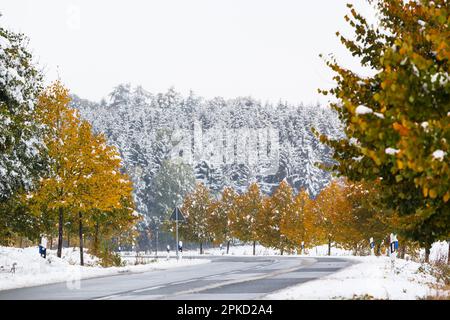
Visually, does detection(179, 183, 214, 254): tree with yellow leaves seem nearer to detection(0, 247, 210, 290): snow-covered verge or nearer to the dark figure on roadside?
detection(0, 247, 210, 290): snow-covered verge

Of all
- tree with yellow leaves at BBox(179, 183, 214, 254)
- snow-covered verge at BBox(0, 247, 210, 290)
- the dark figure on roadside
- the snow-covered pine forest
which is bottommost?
snow-covered verge at BBox(0, 247, 210, 290)

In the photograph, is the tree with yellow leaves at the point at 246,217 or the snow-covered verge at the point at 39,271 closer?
the snow-covered verge at the point at 39,271

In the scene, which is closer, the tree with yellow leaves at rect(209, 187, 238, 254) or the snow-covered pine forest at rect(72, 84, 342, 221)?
the tree with yellow leaves at rect(209, 187, 238, 254)

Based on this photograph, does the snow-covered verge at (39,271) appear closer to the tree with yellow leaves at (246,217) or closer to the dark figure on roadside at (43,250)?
the dark figure on roadside at (43,250)

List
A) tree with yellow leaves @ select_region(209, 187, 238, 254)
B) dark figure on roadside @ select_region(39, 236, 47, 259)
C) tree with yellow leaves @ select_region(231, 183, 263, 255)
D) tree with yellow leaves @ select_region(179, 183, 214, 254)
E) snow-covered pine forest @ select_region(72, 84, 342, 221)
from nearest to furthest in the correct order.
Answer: dark figure on roadside @ select_region(39, 236, 47, 259), tree with yellow leaves @ select_region(231, 183, 263, 255), tree with yellow leaves @ select_region(209, 187, 238, 254), tree with yellow leaves @ select_region(179, 183, 214, 254), snow-covered pine forest @ select_region(72, 84, 342, 221)

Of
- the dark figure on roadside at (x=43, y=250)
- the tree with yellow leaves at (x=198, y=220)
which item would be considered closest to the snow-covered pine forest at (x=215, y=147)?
the tree with yellow leaves at (x=198, y=220)

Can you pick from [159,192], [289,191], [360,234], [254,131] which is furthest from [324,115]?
[360,234]

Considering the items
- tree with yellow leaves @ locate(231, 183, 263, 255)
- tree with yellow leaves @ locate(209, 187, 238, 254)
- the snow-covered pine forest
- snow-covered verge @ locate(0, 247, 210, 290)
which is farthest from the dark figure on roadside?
the snow-covered pine forest

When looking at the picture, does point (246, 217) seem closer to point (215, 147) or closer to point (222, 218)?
point (222, 218)

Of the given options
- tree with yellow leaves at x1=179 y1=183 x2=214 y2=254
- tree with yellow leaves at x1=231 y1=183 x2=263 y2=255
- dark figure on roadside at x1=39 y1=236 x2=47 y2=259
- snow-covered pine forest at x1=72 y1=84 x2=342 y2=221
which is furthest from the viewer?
snow-covered pine forest at x1=72 y1=84 x2=342 y2=221

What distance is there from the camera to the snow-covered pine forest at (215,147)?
358 feet

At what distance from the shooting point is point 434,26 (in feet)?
31.9

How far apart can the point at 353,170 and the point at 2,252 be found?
62.7ft

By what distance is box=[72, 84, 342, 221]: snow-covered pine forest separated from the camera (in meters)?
109
